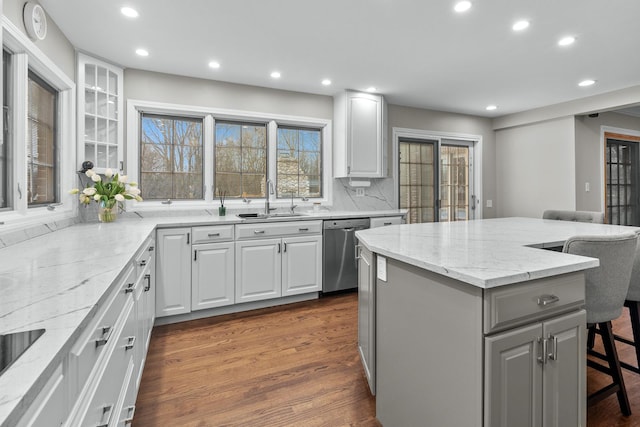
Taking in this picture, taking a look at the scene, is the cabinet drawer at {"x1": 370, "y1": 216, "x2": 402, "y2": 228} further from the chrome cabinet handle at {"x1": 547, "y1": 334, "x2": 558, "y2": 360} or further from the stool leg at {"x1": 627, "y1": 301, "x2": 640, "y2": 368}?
the chrome cabinet handle at {"x1": 547, "y1": 334, "x2": 558, "y2": 360}

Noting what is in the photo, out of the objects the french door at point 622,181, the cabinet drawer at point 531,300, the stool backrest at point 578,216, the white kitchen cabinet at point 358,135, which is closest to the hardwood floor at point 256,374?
the cabinet drawer at point 531,300

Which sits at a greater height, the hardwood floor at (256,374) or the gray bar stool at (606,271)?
the gray bar stool at (606,271)

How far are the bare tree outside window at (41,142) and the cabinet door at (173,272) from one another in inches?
34.4

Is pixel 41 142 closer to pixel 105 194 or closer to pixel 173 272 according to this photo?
pixel 105 194

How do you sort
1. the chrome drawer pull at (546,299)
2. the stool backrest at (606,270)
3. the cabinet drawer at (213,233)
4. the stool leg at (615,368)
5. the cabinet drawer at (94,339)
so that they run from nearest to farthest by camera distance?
the cabinet drawer at (94,339) → the chrome drawer pull at (546,299) → the stool backrest at (606,270) → the stool leg at (615,368) → the cabinet drawer at (213,233)

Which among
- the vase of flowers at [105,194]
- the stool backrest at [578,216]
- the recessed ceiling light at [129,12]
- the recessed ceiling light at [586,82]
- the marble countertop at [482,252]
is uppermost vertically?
the recessed ceiling light at [586,82]

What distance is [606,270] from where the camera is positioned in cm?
151

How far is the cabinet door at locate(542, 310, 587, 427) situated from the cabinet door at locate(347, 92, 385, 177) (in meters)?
3.09

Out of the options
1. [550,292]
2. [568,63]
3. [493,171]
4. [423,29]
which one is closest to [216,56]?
[423,29]

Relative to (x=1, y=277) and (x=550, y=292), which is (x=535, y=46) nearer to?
(x=550, y=292)

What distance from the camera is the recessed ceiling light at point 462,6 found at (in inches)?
89.8

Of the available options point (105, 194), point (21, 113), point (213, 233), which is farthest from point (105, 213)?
point (21, 113)

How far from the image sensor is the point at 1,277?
1176 millimetres

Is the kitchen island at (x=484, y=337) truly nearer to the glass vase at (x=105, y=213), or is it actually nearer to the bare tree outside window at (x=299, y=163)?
the glass vase at (x=105, y=213)
